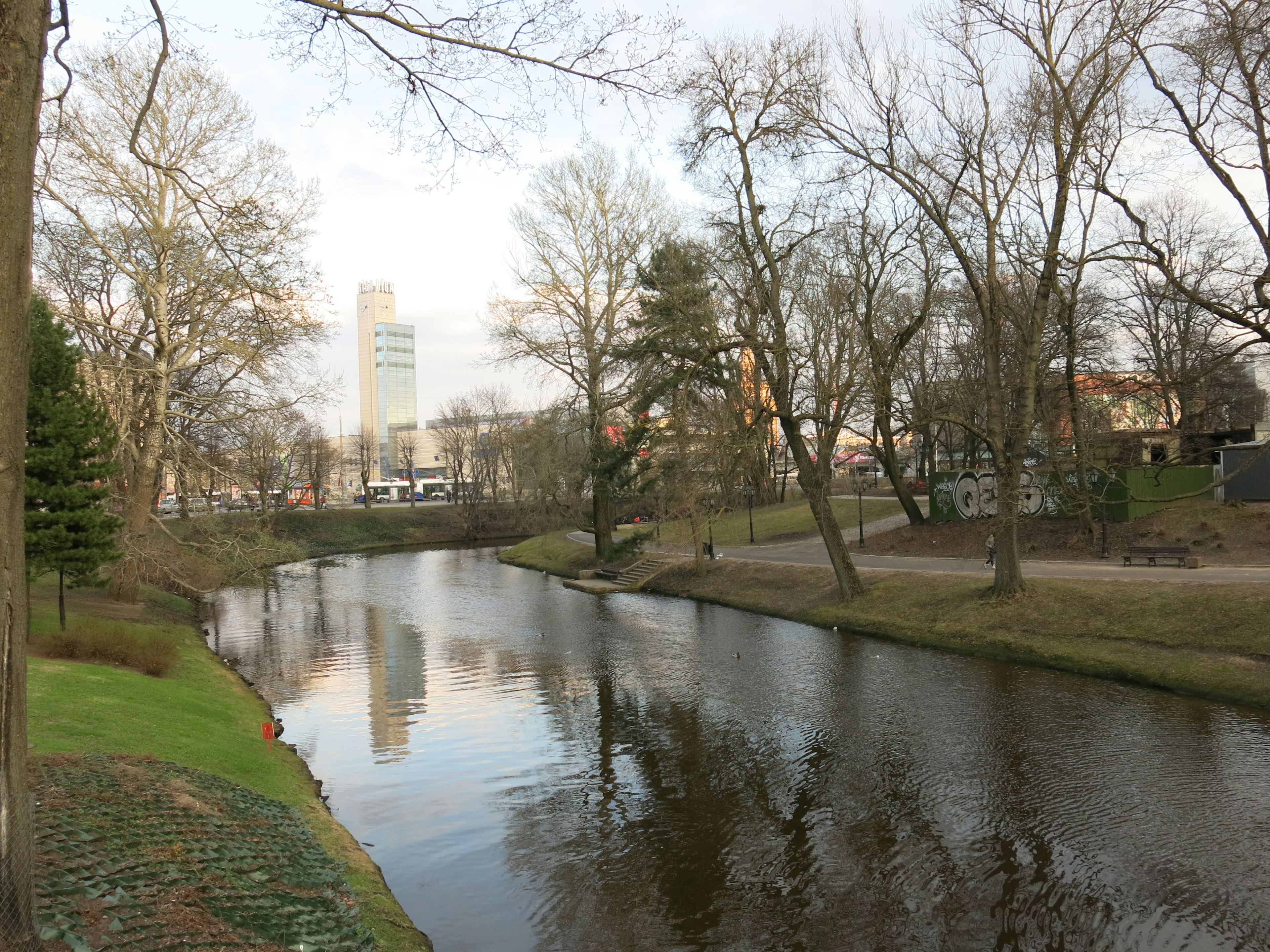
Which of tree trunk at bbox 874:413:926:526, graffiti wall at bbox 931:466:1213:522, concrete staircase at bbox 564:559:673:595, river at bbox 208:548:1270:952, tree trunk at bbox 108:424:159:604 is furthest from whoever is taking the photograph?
concrete staircase at bbox 564:559:673:595

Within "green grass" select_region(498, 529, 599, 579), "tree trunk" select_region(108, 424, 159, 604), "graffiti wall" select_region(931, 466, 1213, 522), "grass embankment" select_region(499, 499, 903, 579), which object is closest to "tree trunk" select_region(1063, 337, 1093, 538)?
"graffiti wall" select_region(931, 466, 1213, 522)

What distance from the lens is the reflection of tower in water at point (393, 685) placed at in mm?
14242

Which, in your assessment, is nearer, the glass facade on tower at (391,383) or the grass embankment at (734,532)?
the grass embankment at (734,532)

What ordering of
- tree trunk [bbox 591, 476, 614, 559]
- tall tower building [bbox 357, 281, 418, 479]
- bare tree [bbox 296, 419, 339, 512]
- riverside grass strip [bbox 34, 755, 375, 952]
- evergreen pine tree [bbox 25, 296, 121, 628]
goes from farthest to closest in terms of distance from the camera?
tall tower building [bbox 357, 281, 418, 479] → bare tree [bbox 296, 419, 339, 512] → tree trunk [bbox 591, 476, 614, 559] → evergreen pine tree [bbox 25, 296, 121, 628] → riverside grass strip [bbox 34, 755, 375, 952]


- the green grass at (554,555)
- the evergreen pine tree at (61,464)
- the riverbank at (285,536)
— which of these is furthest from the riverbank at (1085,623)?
the evergreen pine tree at (61,464)

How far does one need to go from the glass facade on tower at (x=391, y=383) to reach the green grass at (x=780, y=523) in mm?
106815

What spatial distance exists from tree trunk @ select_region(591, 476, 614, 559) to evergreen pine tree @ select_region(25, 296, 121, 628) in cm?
2269

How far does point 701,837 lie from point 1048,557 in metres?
19.9

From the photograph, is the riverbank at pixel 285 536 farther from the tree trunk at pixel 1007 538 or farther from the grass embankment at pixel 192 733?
the tree trunk at pixel 1007 538

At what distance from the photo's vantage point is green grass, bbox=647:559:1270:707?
49.4 feet

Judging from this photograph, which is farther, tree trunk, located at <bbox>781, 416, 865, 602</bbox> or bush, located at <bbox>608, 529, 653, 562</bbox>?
bush, located at <bbox>608, 529, 653, 562</bbox>

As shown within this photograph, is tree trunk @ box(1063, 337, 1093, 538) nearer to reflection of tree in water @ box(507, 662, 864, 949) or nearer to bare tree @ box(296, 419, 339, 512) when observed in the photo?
reflection of tree in water @ box(507, 662, 864, 949)

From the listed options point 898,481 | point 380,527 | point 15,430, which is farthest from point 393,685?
point 380,527

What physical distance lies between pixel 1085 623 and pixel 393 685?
49.0 feet
